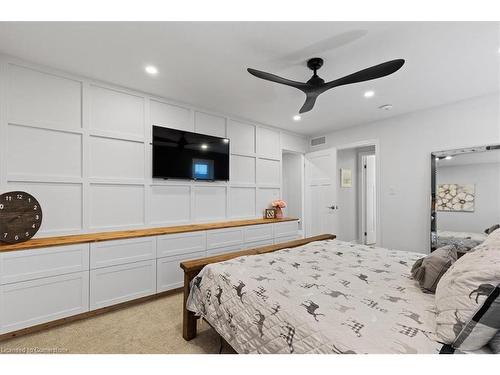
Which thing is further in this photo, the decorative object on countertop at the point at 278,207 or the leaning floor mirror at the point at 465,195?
the decorative object on countertop at the point at 278,207

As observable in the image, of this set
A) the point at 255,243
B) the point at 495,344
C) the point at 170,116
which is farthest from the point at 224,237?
the point at 495,344

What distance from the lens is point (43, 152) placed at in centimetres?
234

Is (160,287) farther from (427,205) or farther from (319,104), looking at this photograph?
(427,205)

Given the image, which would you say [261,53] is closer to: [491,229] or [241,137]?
[241,137]

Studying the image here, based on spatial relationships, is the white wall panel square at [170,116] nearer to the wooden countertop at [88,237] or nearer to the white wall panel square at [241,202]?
the white wall panel square at [241,202]

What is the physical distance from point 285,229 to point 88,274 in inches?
114

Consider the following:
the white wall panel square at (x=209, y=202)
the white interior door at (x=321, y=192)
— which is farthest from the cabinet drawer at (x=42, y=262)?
the white interior door at (x=321, y=192)

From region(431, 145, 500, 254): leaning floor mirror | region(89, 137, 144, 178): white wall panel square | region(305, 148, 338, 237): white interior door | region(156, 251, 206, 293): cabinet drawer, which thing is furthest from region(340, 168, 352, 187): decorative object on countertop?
region(89, 137, 144, 178): white wall panel square

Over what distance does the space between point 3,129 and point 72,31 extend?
46.8 inches

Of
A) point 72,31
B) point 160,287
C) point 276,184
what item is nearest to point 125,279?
point 160,287

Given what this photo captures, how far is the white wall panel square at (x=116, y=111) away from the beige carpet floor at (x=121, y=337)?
206 cm

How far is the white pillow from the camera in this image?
895 millimetres

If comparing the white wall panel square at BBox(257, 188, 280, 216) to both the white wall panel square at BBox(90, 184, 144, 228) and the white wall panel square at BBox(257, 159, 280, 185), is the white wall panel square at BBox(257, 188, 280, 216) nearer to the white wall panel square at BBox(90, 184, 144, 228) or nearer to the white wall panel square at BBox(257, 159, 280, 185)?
the white wall panel square at BBox(257, 159, 280, 185)

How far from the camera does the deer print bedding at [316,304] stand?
0.98 m
